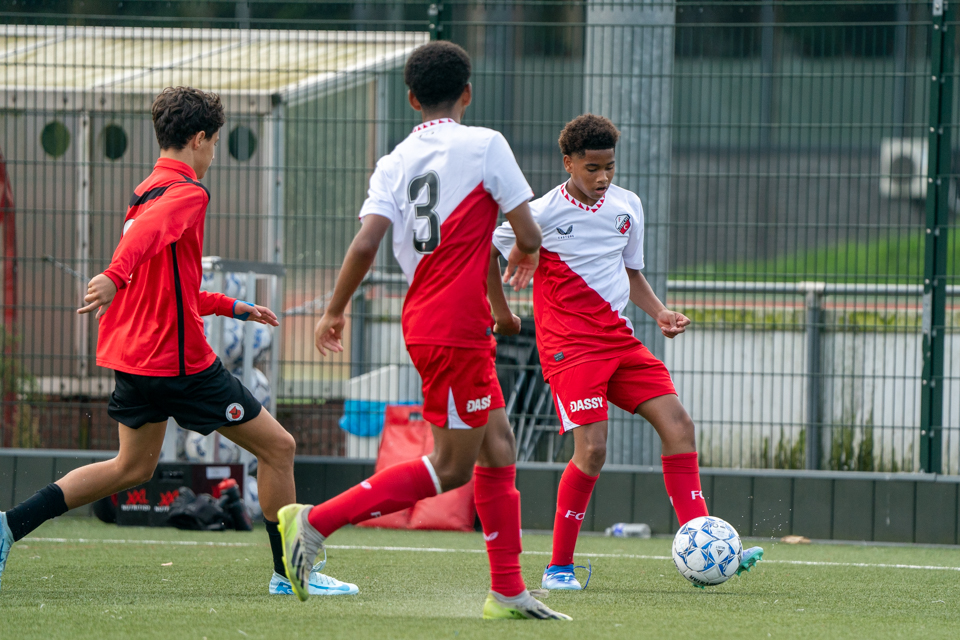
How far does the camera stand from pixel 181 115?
4539 millimetres

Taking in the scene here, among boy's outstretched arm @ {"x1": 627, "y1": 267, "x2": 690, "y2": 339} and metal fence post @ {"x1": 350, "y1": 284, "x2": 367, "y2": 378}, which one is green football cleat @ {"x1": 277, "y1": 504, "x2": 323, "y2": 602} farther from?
metal fence post @ {"x1": 350, "y1": 284, "x2": 367, "y2": 378}

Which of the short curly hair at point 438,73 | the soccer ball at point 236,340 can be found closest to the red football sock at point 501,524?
the short curly hair at point 438,73

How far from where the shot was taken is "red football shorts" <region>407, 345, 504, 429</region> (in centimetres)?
370

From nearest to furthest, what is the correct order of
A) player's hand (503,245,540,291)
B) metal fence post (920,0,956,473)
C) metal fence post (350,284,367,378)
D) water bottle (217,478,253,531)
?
player's hand (503,245,540,291), water bottle (217,478,253,531), metal fence post (920,0,956,473), metal fence post (350,284,367,378)

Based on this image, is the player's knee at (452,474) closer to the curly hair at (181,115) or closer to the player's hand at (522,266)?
the player's hand at (522,266)

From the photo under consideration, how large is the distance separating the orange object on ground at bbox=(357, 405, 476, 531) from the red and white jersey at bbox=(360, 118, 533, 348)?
356 cm

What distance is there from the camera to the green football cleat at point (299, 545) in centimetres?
368

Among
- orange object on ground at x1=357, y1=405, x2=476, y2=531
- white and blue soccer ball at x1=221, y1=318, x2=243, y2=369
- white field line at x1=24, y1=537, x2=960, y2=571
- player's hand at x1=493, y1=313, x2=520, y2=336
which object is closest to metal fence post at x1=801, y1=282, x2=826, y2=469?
white field line at x1=24, y1=537, x2=960, y2=571

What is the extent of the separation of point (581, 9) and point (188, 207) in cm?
424

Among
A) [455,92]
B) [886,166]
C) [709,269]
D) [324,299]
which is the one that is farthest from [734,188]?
[455,92]

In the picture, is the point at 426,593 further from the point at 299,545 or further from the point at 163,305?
the point at 163,305

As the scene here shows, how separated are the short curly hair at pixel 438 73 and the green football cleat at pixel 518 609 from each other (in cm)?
162

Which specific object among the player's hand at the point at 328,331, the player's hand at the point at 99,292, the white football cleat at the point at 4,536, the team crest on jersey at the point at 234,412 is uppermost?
the player's hand at the point at 99,292

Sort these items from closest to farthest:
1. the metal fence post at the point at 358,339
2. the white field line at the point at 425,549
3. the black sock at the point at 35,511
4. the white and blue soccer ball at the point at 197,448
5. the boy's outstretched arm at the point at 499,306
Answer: the boy's outstretched arm at the point at 499,306 < the black sock at the point at 35,511 < the white field line at the point at 425,549 < the white and blue soccer ball at the point at 197,448 < the metal fence post at the point at 358,339
